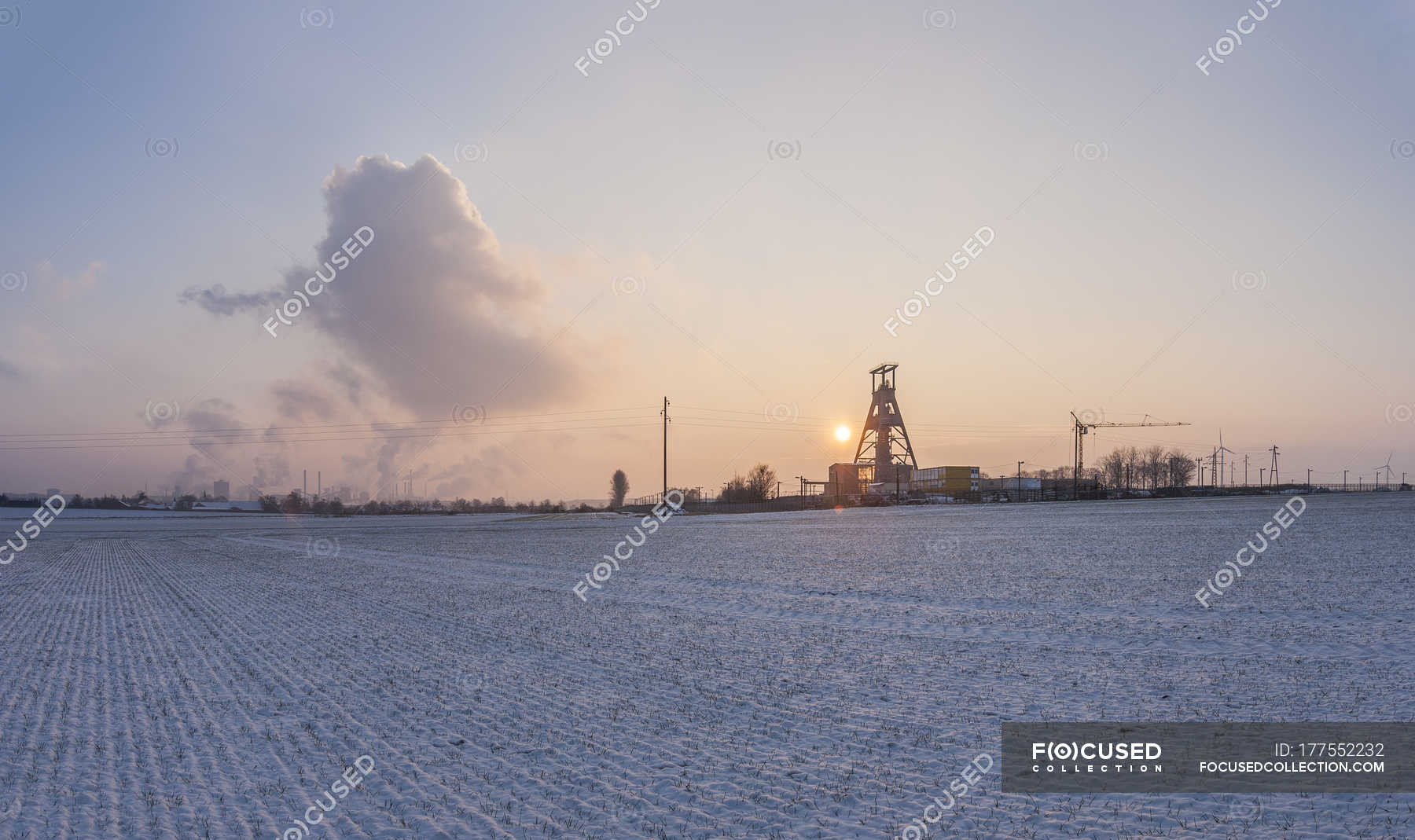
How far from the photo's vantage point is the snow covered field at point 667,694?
6949 mm

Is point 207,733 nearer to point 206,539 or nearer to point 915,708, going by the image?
point 915,708

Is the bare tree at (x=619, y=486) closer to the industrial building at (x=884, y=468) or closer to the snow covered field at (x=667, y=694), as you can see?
Answer: the industrial building at (x=884, y=468)

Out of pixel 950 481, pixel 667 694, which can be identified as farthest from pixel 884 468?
pixel 667 694

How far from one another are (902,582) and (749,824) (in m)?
16.7

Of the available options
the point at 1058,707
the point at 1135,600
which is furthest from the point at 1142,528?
the point at 1058,707

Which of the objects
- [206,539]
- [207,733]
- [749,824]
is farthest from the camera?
[206,539]

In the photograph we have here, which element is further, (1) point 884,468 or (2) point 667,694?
(1) point 884,468

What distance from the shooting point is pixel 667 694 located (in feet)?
35.8

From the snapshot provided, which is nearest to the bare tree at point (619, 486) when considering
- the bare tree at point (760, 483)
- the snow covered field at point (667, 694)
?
the bare tree at point (760, 483)

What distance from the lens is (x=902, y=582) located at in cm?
2261

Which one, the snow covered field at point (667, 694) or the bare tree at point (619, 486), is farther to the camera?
the bare tree at point (619, 486)

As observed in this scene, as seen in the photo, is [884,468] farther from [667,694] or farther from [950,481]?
[667,694]

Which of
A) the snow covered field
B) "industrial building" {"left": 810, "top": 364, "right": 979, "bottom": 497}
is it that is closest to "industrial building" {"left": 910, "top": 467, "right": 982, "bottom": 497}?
"industrial building" {"left": 810, "top": 364, "right": 979, "bottom": 497}

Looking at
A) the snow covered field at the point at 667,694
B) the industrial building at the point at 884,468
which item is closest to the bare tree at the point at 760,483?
the industrial building at the point at 884,468
